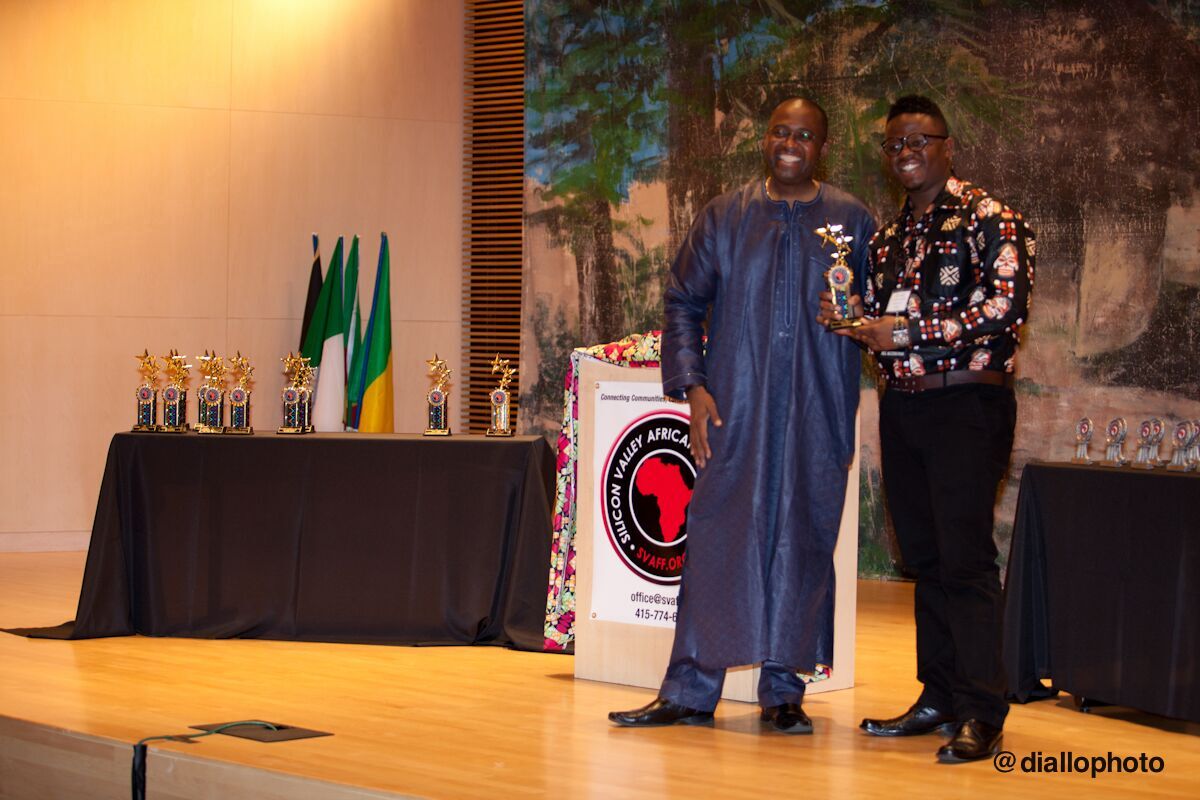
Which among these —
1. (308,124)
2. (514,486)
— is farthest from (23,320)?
(514,486)

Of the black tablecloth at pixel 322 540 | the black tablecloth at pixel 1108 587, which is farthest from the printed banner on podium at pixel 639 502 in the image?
the black tablecloth at pixel 1108 587

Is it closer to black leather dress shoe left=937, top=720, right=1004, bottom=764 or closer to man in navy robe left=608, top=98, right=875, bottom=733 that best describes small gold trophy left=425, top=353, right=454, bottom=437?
man in navy robe left=608, top=98, right=875, bottom=733

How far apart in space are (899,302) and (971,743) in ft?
3.91

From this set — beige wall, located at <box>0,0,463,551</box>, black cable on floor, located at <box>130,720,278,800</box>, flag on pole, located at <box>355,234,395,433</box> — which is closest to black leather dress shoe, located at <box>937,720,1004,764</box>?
black cable on floor, located at <box>130,720,278,800</box>

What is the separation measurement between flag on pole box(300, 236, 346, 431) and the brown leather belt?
5595 millimetres

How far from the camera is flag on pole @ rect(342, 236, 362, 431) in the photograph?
365 inches

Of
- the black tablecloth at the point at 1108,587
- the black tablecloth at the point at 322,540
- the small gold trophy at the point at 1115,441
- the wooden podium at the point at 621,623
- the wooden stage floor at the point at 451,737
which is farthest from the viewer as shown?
the black tablecloth at the point at 322,540

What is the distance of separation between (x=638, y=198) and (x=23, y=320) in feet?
12.5

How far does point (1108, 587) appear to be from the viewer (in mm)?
4723

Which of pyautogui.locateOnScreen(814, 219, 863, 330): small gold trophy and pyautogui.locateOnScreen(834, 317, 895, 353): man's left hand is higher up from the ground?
pyautogui.locateOnScreen(814, 219, 863, 330): small gold trophy

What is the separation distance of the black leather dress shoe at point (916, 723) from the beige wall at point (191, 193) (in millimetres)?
6028

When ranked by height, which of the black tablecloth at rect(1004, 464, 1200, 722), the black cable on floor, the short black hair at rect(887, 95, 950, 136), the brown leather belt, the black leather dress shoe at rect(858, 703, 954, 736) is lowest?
the black cable on floor

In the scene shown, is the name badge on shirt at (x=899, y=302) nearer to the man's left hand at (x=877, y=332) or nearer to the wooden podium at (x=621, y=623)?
the man's left hand at (x=877, y=332)

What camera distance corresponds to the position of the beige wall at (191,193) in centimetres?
893
